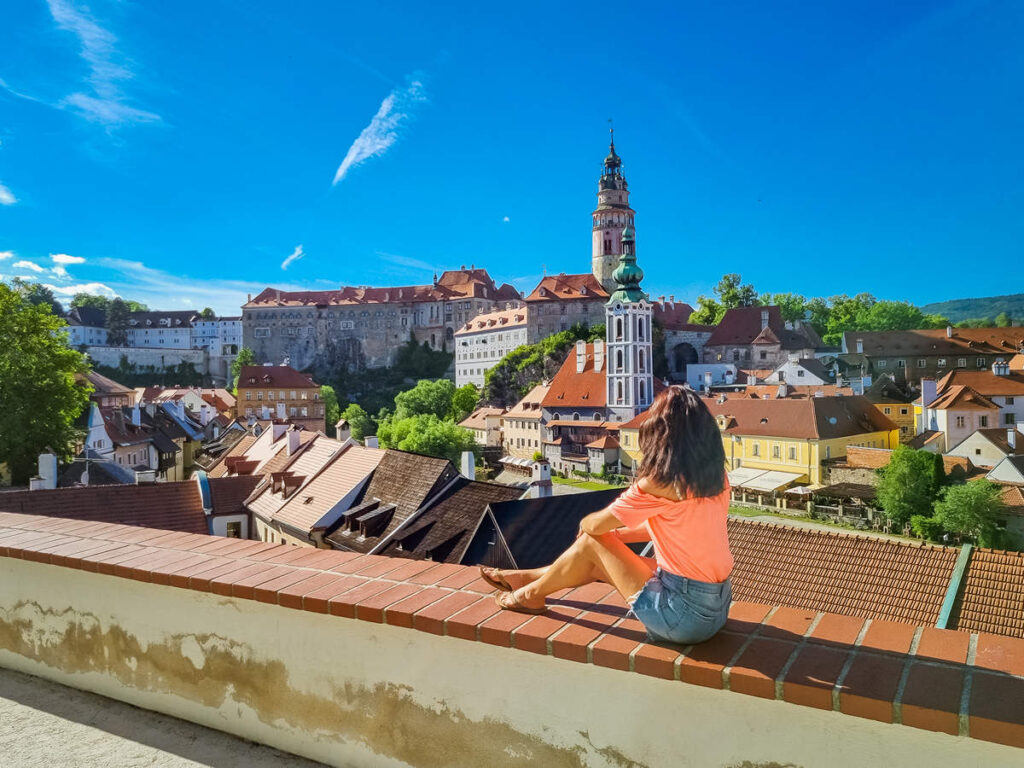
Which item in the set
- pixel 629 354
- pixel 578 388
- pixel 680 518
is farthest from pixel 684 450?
pixel 578 388

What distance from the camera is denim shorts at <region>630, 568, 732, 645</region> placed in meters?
2.51

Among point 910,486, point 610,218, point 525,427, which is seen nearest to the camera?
point 910,486

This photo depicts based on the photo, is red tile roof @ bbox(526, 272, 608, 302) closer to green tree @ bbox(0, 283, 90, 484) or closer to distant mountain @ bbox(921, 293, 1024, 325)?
green tree @ bbox(0, 283, 90, 484)

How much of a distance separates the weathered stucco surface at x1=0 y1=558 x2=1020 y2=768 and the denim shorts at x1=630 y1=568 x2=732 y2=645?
170mm

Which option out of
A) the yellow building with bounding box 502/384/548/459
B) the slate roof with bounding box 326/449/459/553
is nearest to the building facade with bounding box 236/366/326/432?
the yellow building with bounding box 502/384/548/459

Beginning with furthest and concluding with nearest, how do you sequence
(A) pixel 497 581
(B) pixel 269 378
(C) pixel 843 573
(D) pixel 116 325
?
1. (D) pixel 116 325
2. (B) pixel 269 378
3. (C) pixel 843 573
4. (A) pixel 497 581

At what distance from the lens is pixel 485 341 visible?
95125 millimetres

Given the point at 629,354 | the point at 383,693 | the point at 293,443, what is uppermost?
the point at 629,354

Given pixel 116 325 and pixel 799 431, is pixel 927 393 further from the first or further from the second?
pixel 116 325

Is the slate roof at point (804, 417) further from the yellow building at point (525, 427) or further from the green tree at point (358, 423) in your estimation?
the green tree at point (358, 423)

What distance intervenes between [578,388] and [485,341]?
31825mm

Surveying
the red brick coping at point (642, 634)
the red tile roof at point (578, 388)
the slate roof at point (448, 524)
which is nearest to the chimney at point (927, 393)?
the red tile roof at point (578, 388)

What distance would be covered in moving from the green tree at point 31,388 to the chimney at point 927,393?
4846cm

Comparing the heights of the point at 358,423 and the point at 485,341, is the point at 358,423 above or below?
below
